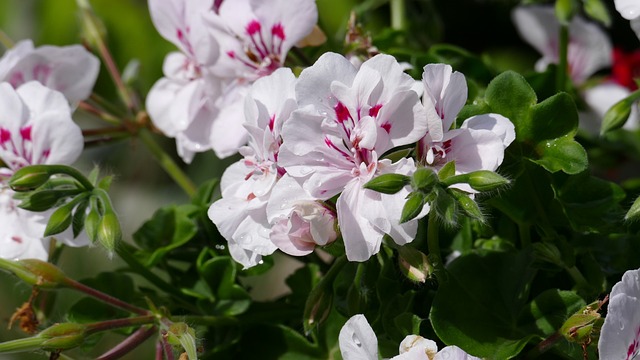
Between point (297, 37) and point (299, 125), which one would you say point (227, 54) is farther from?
point (299, 125)

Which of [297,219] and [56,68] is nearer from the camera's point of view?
[297,219]

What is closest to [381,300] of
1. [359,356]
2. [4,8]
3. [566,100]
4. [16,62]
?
[359,356]

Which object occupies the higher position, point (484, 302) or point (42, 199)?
point (42, 199)

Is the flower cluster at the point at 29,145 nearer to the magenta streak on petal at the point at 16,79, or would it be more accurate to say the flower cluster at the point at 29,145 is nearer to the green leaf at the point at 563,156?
the magenta streak on petal at the point at 16,79

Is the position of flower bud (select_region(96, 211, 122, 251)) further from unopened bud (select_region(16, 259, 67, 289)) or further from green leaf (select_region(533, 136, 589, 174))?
green leaf (select_region(533, 136, 589, 174))

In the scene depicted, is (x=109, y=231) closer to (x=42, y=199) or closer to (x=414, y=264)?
(x=42, y=199)

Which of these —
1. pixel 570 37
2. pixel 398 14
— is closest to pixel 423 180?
pixel 398 14

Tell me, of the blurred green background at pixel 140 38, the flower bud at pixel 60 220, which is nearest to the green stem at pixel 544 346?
the flower bud at pixel 60 220

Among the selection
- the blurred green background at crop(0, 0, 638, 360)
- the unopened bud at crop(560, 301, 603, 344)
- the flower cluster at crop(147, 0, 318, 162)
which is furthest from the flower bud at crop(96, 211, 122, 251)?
the blurred green background at crop(0, 0, 638, 360)
